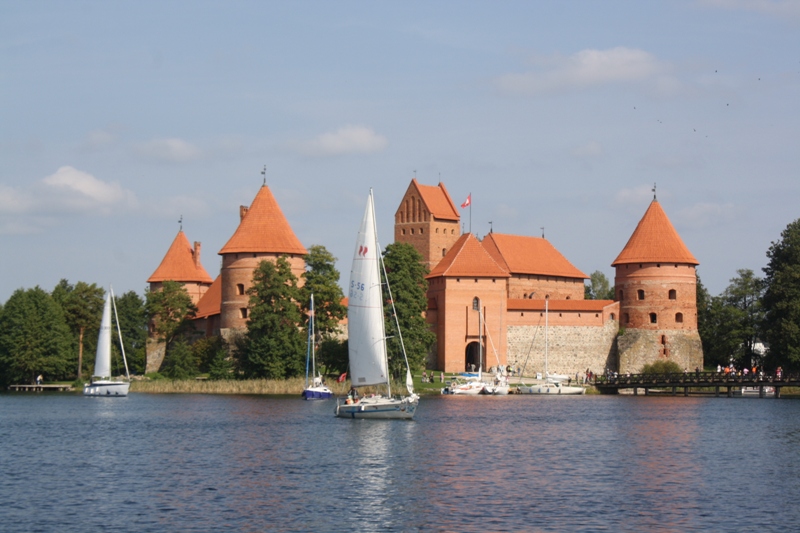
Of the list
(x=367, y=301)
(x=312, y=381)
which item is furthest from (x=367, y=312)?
(x=312, y=381)

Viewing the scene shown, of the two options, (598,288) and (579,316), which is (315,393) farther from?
(598,288)

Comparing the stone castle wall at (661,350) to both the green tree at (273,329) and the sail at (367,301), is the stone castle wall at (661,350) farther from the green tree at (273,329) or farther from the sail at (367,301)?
the sail at (367,301)

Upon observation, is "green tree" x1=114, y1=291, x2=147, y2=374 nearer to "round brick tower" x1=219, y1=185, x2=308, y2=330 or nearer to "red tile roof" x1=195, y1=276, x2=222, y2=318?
"red tile roof" x1=195, y1=276, x2=222, y2=318

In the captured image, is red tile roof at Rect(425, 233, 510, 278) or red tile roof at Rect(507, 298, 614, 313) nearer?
red tile roof at Rect(425, 233, 510, 278)

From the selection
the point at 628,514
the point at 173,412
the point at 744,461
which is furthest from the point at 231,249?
the point at 628,514

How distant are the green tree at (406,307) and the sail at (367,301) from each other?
14.7 meters

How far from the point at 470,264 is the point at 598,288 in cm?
3849

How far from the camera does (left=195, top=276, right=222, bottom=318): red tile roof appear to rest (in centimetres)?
6228

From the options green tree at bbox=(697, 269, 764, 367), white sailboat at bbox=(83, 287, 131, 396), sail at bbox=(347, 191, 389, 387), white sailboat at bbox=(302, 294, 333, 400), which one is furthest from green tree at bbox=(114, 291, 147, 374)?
sail at bbox=(347, 191, 389, 387)

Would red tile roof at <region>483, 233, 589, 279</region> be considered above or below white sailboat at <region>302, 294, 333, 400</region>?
above

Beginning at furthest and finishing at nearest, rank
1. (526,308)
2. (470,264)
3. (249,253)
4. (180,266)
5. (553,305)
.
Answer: (180,266)
(553,305)
(526,308)
(470,264)
(249,253)

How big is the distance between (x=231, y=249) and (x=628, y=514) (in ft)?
134

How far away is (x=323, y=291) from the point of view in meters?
53.6

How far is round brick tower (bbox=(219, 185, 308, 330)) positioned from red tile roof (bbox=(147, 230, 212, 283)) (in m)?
11.3
